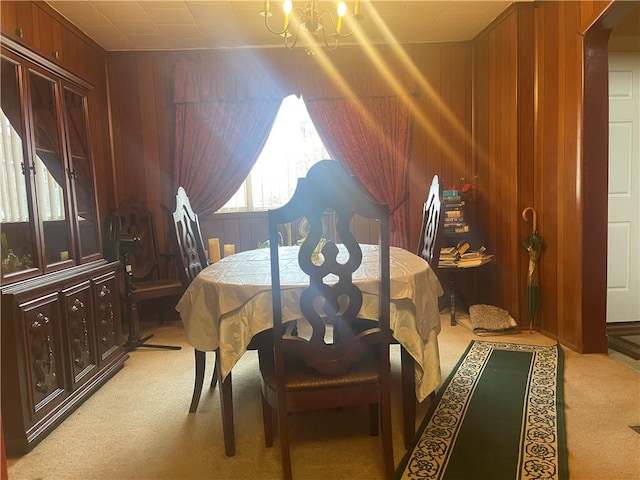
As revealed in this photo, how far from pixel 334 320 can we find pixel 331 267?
239mm

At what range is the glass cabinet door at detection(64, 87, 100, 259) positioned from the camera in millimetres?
2695

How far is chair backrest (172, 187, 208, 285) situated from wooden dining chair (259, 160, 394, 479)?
0.90 m

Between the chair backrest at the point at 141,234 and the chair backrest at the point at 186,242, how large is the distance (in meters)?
1.50

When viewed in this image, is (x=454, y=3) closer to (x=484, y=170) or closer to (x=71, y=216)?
(x=484, y=170)

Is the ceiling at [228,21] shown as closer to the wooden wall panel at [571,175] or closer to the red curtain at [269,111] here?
the red curtain at [269,111]

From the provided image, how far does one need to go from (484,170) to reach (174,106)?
2870 mm

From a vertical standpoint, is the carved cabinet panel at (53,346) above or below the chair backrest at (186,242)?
below

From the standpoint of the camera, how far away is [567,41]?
9.66 ft

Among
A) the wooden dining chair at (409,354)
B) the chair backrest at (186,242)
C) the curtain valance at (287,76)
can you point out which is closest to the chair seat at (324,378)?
the wooden dining chair at (409,354)

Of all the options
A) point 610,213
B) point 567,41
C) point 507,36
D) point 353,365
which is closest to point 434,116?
point 507,36

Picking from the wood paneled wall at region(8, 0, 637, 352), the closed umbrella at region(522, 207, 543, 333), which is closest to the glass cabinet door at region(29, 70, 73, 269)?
the wood paneled wall at region(8, 0, 637, 352)

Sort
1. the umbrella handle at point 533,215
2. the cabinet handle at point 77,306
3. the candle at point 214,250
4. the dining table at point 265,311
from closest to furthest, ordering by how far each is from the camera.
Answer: the dining table at point 265,311, the cabinet handle at point 77,306, the umbrella handle at point 533,215, the candle at point 214,250

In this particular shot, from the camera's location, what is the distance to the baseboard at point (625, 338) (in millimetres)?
2913

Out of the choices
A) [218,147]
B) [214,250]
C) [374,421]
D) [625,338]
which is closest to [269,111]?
[218,147]
